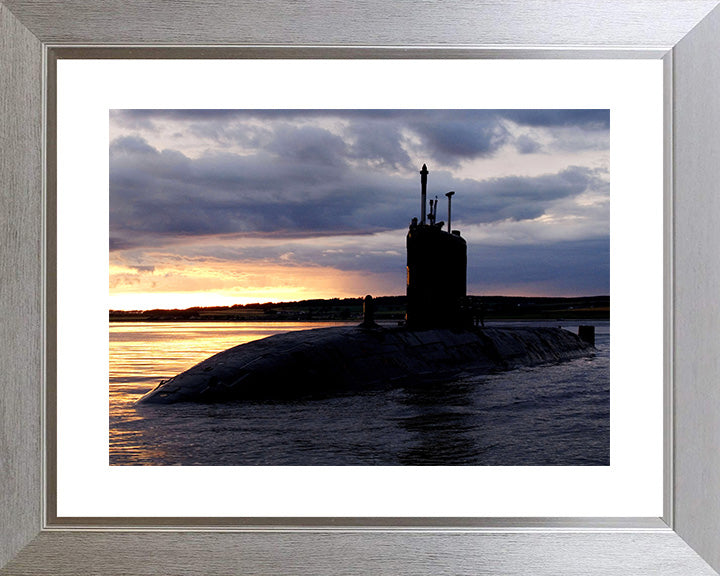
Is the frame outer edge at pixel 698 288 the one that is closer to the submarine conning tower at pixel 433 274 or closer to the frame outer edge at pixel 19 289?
the frame outer edge at pixel 19 289

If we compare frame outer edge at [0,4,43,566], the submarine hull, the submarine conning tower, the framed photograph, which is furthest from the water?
frame outer edge at [0,4,43,566]

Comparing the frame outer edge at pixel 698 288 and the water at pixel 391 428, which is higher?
the frame outer edge at pixel 698 288

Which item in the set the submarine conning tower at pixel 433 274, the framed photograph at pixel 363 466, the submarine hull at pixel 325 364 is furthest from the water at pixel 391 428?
the framed photograph at pixel 363 466

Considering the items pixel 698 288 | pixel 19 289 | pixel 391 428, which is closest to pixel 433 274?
pixel 391 428

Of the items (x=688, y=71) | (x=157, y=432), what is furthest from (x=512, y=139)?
(x=688, y=71)

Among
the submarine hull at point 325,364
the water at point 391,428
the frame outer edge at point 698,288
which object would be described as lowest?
the water at point 391,428

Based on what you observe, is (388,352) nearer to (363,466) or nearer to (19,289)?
(363,466)
